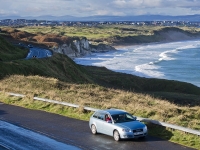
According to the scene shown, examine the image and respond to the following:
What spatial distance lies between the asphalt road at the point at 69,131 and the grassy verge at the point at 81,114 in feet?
1.41

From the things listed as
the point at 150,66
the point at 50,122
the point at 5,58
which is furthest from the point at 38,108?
the point at 150,66

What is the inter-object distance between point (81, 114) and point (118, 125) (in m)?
5.57

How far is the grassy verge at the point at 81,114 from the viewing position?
16609 mm

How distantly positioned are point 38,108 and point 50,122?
4.24 metres

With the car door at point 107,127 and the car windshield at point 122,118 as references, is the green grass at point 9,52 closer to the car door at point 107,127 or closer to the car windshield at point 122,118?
the car door at point 107,127

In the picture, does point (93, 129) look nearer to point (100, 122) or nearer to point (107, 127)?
point (100, 122)

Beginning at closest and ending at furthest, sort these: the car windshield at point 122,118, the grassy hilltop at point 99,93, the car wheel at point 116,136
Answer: the car wheel at point 116,136, the car windshield at point 122,118, the grassy hilltop at point 99,93

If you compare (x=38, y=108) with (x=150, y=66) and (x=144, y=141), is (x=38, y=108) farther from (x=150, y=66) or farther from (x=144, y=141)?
(x=150, y=66)

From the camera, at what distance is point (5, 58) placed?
210 feet

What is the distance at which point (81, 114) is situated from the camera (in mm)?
22672

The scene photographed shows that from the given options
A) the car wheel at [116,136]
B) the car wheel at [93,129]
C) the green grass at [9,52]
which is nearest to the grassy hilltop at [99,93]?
the green grass at [9,52]

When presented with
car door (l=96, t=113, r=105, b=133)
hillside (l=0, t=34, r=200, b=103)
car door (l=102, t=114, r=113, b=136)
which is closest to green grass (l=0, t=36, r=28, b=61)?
hillside (l=0, t=34, r=200, b=103)

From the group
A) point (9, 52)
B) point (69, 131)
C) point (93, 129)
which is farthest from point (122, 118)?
point (9, 52)

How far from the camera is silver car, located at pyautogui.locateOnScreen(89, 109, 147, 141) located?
1700cm
